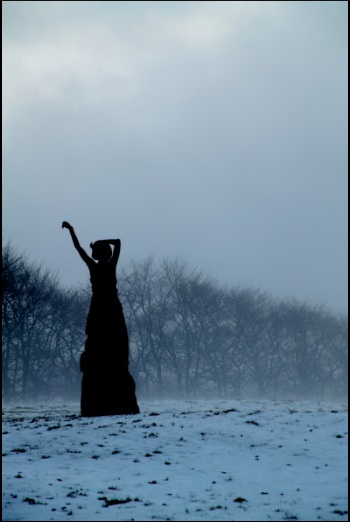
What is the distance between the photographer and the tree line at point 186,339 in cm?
4891

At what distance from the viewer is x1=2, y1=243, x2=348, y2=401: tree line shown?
4891 centimetres

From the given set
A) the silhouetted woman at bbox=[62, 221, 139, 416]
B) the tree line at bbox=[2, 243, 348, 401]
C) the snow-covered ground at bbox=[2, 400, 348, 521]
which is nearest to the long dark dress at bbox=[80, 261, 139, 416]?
the silhouetted woman at bbox=[62, 221, 139, 416]

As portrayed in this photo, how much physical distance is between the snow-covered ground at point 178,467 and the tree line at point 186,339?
31.7 m

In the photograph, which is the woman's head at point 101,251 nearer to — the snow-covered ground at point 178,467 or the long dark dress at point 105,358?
the long dark dress at point 105,358

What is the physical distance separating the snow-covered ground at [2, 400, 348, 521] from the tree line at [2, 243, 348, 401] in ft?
104

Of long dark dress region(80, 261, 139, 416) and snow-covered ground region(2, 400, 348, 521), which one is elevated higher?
long dark dress region(80, 261, 139, 416)

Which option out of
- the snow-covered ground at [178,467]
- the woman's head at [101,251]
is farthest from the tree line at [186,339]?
the snow-covered ground at [178,467]

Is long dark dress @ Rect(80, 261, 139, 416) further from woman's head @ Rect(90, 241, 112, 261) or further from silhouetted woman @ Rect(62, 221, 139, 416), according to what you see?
woman's head @ Rect(90, 241, 112, 261)

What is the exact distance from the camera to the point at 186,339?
5297cm

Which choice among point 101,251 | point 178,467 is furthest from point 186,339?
point 178,467

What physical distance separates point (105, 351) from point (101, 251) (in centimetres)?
368

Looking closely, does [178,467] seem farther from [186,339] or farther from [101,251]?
[186,339]

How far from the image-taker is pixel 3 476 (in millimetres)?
9812

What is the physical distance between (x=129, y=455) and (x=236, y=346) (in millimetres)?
44806
